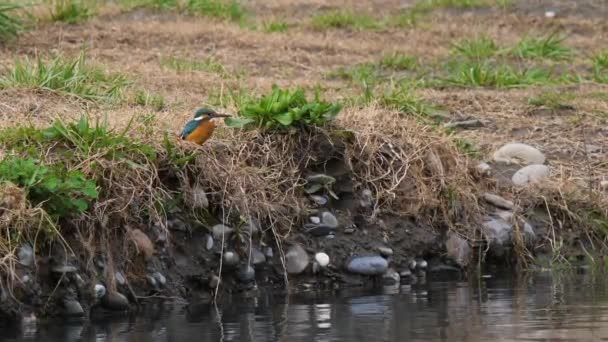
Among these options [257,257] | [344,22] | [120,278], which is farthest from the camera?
[344,22]

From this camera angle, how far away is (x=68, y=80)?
351 inches

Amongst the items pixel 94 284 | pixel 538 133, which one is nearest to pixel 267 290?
pixel 94 284

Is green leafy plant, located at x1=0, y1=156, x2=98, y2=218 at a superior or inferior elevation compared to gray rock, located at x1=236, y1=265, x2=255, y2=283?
superior

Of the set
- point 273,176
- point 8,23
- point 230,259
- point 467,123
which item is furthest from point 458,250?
point 8,23

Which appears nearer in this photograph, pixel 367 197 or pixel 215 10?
pixel 367 197

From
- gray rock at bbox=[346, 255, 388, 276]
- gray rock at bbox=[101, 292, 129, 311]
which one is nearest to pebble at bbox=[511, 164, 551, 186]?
gray rock at bbox=[346, 255, 388, 276]

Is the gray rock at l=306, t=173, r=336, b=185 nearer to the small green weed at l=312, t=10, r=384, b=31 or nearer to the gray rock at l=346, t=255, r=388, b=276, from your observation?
the gray rock at l=346, t=255, r=388, b=276

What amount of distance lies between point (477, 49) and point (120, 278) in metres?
6.05

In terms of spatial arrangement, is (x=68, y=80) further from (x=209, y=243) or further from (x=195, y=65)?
(x=209, y=243)

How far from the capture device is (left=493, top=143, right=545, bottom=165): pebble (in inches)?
359

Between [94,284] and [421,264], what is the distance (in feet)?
6.96

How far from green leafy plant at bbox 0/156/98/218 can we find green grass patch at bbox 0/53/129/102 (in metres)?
2.03

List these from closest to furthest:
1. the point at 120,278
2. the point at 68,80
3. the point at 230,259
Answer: the point at 120,278, the point at 230,259, the point at 68,80

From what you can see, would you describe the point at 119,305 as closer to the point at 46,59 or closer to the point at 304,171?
the point at 304,171
